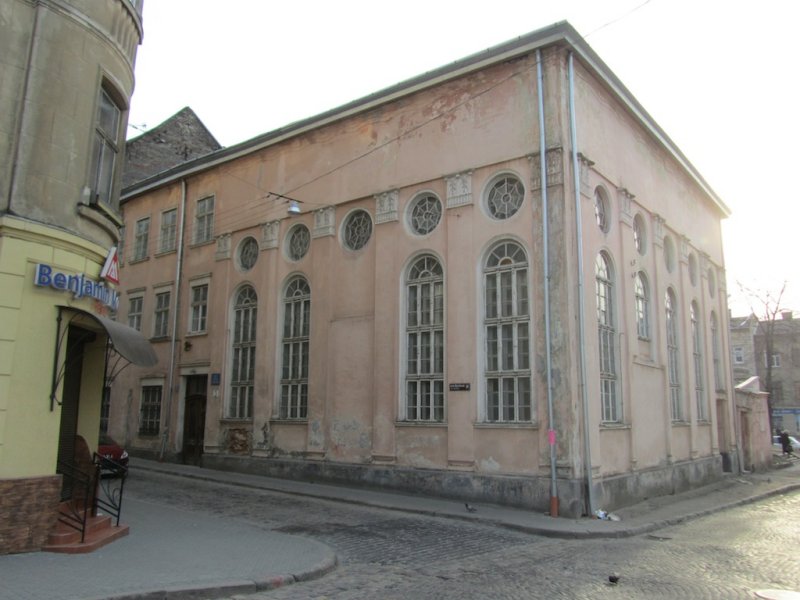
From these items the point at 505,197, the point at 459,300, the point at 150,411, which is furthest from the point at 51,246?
the point at 150,411

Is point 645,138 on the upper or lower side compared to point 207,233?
upper

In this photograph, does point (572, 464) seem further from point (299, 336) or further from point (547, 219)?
point (299, 336)

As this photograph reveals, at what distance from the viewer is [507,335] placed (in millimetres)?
14281

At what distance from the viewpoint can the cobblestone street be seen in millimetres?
7402

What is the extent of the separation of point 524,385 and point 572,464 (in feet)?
6.42

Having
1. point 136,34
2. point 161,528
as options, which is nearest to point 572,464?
point 161,528

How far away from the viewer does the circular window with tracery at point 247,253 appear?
66.4ft

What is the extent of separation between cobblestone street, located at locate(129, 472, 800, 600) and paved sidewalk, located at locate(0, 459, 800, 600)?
0.94 ft

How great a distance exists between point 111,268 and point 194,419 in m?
12.3

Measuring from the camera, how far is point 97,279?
9.36 meters

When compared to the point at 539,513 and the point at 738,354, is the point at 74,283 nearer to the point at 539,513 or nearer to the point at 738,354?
the point at 539,513

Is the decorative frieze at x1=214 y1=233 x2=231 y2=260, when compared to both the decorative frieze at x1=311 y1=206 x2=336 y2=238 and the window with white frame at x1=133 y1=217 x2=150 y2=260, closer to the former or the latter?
the decorative frieze at x1=311 y1=206 x2=336 y2=238

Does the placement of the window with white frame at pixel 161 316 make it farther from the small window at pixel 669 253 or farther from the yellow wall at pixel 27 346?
the small window at pixel 669 253

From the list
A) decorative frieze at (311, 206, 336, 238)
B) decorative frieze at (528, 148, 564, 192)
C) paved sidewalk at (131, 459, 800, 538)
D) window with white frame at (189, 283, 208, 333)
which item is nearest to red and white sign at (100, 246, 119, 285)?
paved sidewalk at (131, 459, 800, 538)
